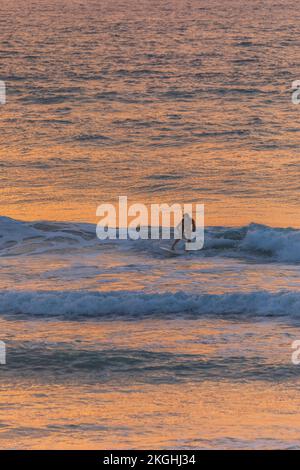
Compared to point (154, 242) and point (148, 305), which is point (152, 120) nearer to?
point (154, 242)

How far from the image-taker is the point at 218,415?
14992 millimetres

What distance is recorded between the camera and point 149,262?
1014 inches

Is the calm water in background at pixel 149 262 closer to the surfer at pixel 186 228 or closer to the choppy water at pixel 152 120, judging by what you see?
the choppy water at pixel 152 120

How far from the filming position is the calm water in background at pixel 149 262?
1526cm

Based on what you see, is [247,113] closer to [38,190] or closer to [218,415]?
[38,190]

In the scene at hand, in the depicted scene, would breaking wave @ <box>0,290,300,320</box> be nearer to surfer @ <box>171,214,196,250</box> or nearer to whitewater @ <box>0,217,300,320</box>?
whitewater @ <box>0,217,300,320</box>

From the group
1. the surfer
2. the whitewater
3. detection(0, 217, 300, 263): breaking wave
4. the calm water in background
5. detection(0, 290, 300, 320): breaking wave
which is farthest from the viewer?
the surfer

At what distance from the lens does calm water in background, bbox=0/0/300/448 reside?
15.3 meters

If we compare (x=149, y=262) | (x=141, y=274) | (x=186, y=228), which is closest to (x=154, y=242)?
(x=186, y=228)

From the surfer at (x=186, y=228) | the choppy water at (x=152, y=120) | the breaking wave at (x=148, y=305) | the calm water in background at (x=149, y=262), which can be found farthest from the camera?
the choppy water at (x=152, y=120)

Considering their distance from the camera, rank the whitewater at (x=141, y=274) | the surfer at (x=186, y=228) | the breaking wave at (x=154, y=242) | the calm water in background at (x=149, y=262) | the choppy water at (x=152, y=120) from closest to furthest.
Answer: the calm water in background at (x=149, y=262)
the whitewater at (x=141, y=274)
the breaking wave at (x=154, y=242)
the surfer at (x=186, y=228)
the choppy water at (x=152, y=120)

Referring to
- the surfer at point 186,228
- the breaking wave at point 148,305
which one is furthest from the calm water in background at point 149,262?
the surfer at point 186,228

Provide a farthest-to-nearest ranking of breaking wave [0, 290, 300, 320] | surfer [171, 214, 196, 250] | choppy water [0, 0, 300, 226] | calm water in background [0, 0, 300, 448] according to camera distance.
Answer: choppy water [0, 0, 300, 226], surfer [171, 214, 196, 250], breaking wave [0, 290, 300, 320], calm water in background [0, 0, 300, 448]

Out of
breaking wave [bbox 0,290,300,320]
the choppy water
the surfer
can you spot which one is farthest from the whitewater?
the choppy water
